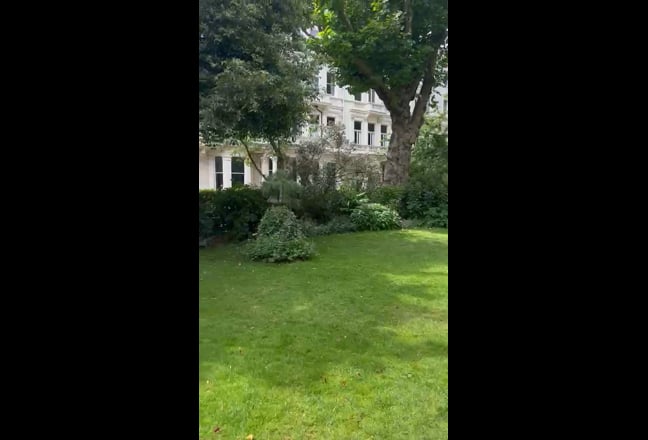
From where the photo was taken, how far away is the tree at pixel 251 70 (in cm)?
695

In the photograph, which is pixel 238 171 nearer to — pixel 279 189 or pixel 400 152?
pixel 400 152

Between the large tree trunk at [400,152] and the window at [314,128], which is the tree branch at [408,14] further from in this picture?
the window at [314,128]

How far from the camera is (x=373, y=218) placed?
9.59 meters

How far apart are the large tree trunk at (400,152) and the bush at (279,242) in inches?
215

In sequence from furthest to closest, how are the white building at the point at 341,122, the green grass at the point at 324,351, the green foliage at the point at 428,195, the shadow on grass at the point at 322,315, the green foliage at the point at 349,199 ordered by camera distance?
the white building at the point at 341,122 → the green foliage at the point at 428,195 → the green foliage at the point at 349,199 → the shadow on grass at the point at 322,315 → the green grass at the point at 324,351

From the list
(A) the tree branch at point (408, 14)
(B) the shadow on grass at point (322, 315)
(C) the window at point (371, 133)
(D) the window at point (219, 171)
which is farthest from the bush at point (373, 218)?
(C) the window at point (371, 133)

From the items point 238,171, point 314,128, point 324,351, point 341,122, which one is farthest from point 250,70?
point 238,171

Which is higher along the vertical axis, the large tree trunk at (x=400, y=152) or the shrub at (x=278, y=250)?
the large tree trunk at (x=400, y=152)

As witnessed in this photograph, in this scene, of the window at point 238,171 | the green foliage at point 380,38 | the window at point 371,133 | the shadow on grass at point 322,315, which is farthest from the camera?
the window at point 371,133

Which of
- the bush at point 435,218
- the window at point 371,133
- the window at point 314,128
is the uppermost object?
the window at point 371,133
